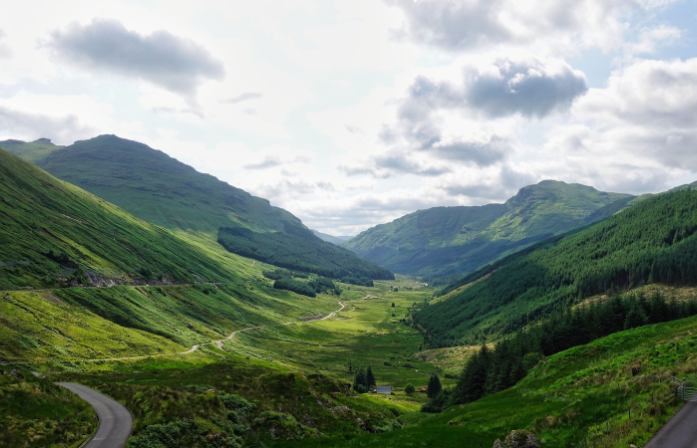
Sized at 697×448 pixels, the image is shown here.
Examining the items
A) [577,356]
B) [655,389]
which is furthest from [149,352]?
[655,389]

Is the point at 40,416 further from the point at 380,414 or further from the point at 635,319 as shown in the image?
the point at 635,319

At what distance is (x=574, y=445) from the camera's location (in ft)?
92.9

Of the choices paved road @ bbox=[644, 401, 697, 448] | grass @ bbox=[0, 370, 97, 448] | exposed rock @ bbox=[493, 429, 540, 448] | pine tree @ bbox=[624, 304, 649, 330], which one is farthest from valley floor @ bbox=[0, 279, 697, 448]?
pine tree @ bbox=[624, 304, 649, 330]

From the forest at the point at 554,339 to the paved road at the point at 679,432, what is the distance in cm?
5000

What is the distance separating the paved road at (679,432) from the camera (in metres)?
21.9

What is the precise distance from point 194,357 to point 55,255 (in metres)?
90.2

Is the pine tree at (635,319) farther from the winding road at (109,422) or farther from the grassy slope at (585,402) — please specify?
the winding road at (109,422)

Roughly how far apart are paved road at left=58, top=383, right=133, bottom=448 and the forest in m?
68.0

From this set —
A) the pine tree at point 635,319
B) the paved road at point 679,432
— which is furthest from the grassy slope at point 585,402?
the pine tree at point 635,319

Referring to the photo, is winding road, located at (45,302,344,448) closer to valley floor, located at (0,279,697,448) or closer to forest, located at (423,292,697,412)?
valley floor, located at (0,279,697,448)

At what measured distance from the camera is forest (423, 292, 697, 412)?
74.8 metres

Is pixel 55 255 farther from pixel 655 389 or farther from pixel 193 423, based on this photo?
pixel 655 389

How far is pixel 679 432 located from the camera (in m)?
23.2

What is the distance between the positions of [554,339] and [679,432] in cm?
6744
